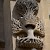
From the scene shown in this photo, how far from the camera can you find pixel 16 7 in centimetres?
314

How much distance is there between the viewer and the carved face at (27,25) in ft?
9.72

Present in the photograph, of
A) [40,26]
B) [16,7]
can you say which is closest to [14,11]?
[16,7]

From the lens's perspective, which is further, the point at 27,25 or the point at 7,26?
the point at 7,26

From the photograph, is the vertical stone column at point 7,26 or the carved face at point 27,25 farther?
the vertical stone column at point 7,26

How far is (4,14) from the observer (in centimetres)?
Result: 329

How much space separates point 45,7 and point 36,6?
19 cm

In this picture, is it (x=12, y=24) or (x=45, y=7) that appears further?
(x=45, y=7)

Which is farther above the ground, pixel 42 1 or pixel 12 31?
pixel 42 1

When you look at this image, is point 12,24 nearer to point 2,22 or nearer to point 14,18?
point 14,18

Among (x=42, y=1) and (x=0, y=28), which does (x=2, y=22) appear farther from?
(x=42, y=1)

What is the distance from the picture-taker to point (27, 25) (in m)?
3.02

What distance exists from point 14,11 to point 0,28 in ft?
1.08

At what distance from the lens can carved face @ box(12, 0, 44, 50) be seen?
2.96 metres

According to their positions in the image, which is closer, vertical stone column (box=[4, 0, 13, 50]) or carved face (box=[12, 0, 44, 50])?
carved face (box=[12, 0, 44, 50])
